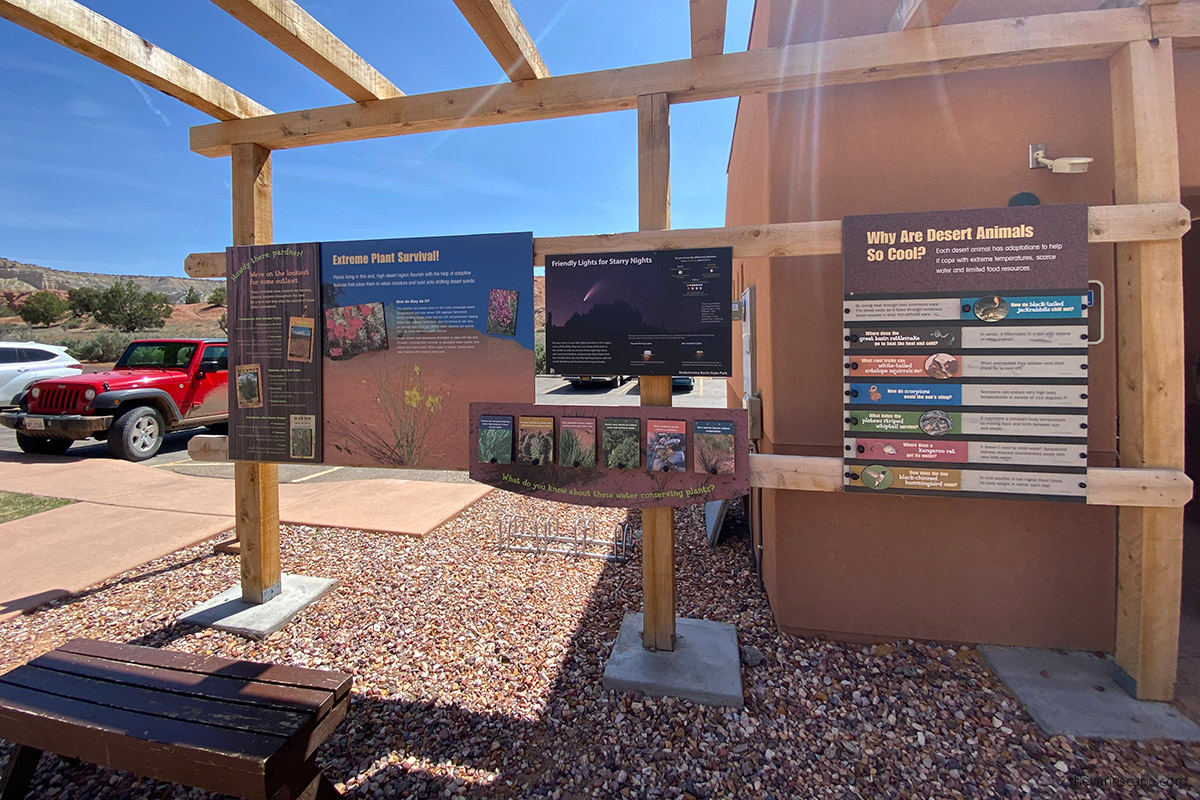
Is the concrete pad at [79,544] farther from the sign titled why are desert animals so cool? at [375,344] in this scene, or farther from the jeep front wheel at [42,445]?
the jeep front wheel at [42,445]

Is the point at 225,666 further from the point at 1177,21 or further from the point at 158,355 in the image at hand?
the point at 158,355

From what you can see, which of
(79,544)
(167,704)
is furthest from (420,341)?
(79,544)

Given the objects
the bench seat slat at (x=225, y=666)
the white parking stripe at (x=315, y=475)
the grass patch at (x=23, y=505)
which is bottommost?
the white parking stripe at (x=315, y=475)

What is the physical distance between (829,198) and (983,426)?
4.61 ft

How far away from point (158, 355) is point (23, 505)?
4.44 meters

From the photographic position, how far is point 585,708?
247cm

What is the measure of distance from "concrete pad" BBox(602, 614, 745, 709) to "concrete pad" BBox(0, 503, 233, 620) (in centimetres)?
382

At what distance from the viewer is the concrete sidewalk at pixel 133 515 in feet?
12.9

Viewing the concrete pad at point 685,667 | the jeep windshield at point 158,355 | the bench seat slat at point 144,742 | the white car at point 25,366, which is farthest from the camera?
the white car at point 25,366

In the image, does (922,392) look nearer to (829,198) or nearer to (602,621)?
(829,198)

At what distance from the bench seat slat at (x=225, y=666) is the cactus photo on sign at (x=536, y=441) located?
1.20 meters

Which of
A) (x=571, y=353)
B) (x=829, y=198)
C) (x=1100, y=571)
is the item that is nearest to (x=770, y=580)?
(x=1100, y=571)

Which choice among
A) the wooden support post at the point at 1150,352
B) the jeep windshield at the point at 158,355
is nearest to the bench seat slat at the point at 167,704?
the wooden support post at the point at 1150,352

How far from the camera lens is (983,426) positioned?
2.39 metres
